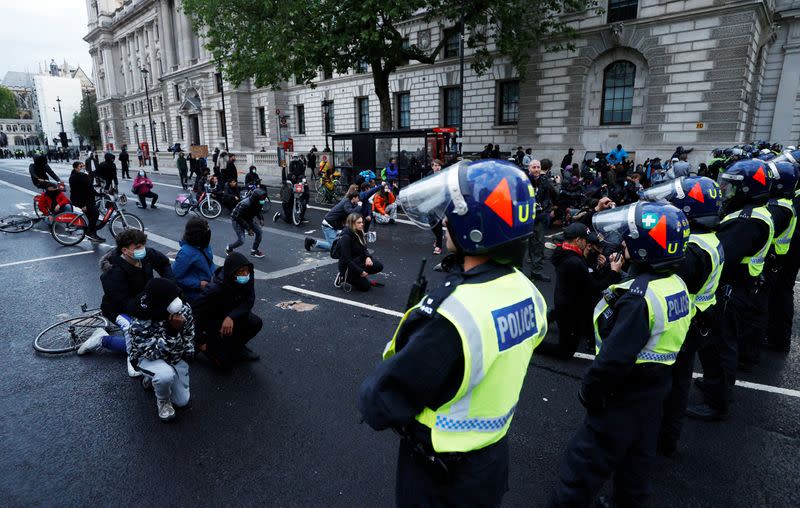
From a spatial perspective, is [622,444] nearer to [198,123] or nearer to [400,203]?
[400,203]

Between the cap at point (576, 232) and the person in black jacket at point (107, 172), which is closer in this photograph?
the cap at point (576, 232)

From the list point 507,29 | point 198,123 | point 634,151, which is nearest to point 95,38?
point 198,123

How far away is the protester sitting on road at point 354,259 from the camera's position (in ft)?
24.5

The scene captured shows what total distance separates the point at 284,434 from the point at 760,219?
455cm

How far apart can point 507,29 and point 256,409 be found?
2264 centimetres

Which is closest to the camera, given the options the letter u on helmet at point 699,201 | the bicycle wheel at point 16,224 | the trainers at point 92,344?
the letter u on helmet at point 699,201

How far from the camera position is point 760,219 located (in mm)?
4016

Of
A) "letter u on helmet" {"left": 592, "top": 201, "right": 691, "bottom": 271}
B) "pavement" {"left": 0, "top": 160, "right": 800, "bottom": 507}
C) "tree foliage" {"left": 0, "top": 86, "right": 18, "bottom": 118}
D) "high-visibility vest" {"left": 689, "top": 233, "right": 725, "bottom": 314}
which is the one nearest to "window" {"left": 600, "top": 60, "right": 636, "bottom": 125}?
"pavement" {"left": 0, "top": 160, "right": 800, "bottom": 507}

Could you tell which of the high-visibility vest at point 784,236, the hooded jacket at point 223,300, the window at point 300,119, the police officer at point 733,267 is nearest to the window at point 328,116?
the window at point 300,119

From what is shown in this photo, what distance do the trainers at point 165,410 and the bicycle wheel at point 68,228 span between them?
29.5 feet

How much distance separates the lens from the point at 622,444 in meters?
2.66

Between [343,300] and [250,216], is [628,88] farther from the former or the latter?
[343,300]

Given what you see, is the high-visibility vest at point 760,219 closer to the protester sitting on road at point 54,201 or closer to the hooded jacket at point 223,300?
the hooded jacket at point 223,300

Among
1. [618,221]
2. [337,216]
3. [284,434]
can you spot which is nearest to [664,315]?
[618,221]
